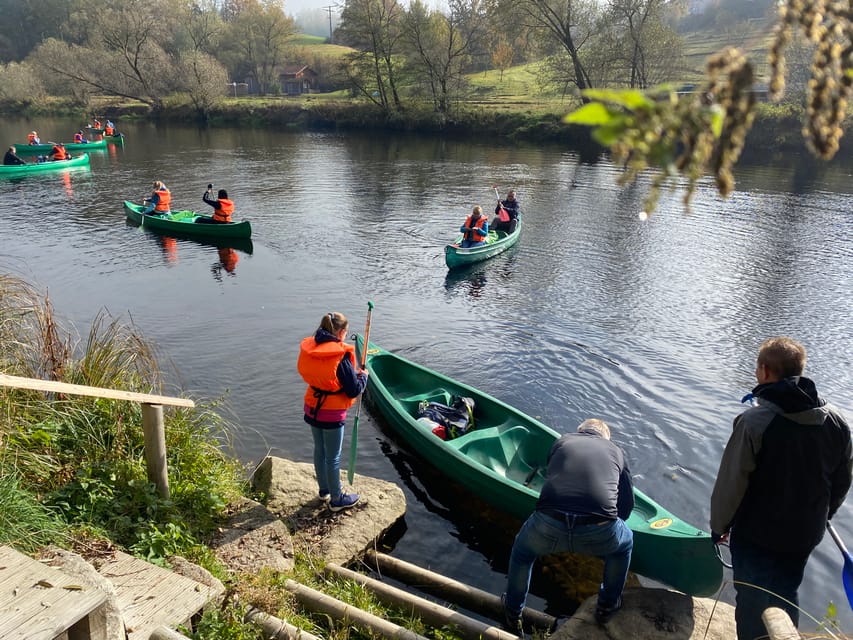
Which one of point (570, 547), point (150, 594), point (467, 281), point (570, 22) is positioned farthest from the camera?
point (570, 22)

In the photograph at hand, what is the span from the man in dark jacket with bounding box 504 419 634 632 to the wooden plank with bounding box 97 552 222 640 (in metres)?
2.41

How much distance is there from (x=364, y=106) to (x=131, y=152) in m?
19.5

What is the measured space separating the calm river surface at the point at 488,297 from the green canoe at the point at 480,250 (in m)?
0.35

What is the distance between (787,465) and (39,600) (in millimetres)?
4350

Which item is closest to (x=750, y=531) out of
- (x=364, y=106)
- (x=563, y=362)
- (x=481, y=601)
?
(x=481, y=601)

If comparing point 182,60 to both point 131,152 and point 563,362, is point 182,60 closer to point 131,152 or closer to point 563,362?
point 131,152

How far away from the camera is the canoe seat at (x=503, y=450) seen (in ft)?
25.0

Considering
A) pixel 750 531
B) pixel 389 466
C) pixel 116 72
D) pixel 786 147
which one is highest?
pixel 116 72

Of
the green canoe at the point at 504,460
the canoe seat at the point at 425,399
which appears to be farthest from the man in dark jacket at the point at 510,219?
the canoe seat at the point at 425,399

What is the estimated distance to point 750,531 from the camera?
4055mm

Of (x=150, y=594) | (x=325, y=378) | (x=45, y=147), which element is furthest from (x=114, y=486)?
(x=45, y=147)

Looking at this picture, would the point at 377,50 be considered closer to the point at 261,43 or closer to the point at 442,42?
the point at 442,42

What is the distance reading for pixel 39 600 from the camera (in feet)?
10.9

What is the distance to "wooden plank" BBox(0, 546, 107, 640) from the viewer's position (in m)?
3.09
